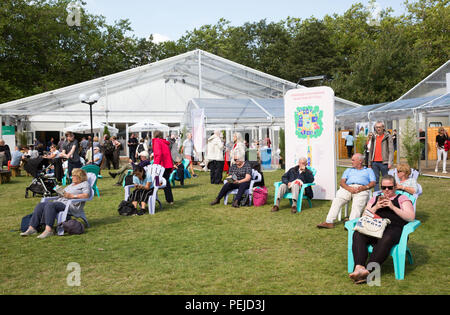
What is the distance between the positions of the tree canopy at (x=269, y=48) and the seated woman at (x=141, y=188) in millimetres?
25021

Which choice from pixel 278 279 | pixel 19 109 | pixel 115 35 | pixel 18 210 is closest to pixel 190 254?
pixel 278 279

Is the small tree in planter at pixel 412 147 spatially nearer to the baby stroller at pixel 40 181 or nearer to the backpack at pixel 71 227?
the baby stroller at pixel 40 181

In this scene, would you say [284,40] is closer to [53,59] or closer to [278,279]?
[53,59]

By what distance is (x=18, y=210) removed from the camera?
935 centimetres

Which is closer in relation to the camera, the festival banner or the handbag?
the handbag

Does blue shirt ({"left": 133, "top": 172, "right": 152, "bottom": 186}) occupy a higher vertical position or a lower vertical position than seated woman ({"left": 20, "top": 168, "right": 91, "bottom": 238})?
higher

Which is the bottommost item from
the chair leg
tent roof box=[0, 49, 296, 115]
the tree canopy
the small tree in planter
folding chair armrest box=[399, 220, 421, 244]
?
the chair leg

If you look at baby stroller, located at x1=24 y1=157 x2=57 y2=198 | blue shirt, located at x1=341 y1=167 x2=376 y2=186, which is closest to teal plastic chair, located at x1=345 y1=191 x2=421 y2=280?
blue shirt, located at x1=341 y1=167 x2=376 y2=186

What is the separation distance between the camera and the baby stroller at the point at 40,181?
11.3m

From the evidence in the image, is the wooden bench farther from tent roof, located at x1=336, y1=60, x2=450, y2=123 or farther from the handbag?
tent roof, located at x1=336, y1=60, x2=450, y2=123

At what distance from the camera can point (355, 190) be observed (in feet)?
22.3

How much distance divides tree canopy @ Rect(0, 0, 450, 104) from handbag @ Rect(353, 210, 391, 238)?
2772 centimetres

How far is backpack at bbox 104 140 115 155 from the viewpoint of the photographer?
19214 millimetres

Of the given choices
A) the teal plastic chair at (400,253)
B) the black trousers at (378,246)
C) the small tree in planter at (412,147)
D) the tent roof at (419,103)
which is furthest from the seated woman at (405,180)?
the small tree in planter at (412,147)
